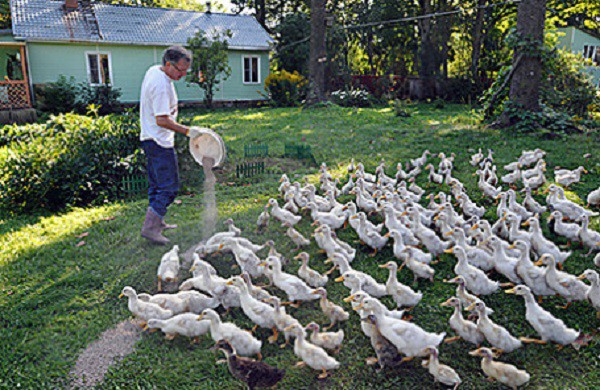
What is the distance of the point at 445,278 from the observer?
497cm

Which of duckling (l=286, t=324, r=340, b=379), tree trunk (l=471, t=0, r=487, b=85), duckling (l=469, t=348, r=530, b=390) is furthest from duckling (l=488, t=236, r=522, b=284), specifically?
tree trunk (l=471, t=0, r=487, b=85)

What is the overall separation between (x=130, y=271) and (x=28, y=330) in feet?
4.01

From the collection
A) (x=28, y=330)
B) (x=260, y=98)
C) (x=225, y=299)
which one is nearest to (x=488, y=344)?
(x=225, y=299)

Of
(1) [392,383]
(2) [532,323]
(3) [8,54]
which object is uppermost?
(3) [8,54]

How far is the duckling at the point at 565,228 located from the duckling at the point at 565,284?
57.1 inches

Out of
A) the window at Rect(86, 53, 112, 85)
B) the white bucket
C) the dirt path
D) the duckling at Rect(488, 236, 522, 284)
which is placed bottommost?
the dirt path

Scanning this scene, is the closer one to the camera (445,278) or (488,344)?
(488,344)

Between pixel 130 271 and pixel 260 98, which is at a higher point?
pixel 260 98

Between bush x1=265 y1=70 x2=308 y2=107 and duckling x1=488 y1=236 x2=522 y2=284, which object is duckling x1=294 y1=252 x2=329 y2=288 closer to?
duckling x1=488 y1=236 x2=522 y2=284

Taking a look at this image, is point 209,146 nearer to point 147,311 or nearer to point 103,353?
point 147,311

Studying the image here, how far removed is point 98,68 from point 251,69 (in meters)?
7.90

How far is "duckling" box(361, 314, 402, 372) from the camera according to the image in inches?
142

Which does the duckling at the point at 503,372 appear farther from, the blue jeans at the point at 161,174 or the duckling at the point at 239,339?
the blue jeans at the point at 161,174

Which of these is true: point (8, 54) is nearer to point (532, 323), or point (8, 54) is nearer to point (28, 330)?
point (28, 330)
